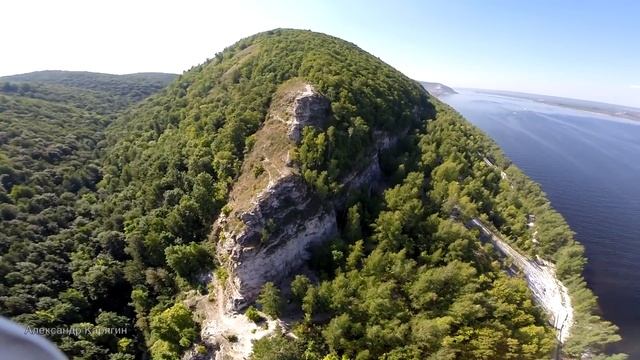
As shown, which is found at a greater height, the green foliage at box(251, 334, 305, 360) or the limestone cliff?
the limestone cliff

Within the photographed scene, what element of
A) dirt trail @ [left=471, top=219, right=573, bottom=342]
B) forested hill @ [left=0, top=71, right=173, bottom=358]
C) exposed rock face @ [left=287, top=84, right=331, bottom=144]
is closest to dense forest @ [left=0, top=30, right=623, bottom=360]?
forested hill @ [left=0, top=71, right=173, bottom=358]

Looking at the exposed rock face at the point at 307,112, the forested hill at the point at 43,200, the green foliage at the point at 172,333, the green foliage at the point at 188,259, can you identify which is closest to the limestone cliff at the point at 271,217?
the exposed rock face at the point at 307,112

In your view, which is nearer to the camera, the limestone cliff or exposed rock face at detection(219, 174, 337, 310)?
exposed rock face at detection(219, 174, 337, 310)

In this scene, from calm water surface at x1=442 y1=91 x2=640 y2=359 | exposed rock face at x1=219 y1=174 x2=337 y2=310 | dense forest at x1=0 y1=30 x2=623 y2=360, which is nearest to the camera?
dense forest at x1=0 y1=30 x2=623 y2=360

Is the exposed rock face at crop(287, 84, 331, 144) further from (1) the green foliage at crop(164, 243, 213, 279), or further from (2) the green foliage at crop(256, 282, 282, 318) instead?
(2) the green foliage at crop(256, 282, 282, 318)

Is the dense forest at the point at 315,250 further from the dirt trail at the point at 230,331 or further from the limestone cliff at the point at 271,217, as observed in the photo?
the limestone cliff at the point at 271,217

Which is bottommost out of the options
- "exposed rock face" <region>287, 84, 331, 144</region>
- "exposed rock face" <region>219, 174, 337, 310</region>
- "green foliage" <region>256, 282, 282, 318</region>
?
"green foliage" <region>256, 282, 282, 318</region>

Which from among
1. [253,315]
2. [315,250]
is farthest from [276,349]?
[315,250]
